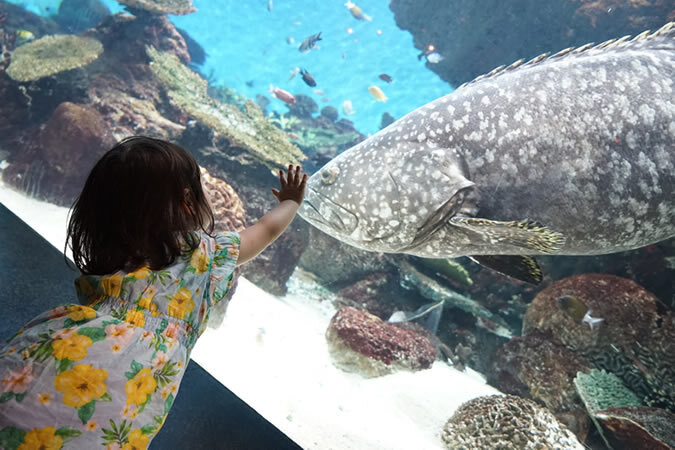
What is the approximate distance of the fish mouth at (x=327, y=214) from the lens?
259 cm

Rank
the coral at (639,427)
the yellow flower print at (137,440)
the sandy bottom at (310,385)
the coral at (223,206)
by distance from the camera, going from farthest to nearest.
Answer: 1. the coral at (223,206)
2. the coral at (639,427)
3. the sandy bottom at (310,385)
4. the yellow flower print at (137,440)

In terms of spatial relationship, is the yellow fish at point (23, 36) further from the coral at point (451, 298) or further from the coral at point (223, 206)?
the coral at point (451, 298)

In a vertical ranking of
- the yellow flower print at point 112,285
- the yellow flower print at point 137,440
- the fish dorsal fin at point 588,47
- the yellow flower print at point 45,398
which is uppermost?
the fish dorsal fin at point 588,47

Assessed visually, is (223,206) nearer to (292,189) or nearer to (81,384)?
(292,189)

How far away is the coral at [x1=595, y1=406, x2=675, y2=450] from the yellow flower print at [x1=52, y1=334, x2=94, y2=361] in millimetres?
3555

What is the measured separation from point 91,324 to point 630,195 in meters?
3.12

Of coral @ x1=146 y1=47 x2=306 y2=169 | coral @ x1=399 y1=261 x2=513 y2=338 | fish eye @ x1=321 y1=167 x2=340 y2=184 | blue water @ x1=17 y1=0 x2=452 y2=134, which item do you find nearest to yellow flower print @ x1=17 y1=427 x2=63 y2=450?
fish eye @ x1=321 y1=167 x2=340 y2=184

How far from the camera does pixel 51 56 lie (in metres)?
7.27

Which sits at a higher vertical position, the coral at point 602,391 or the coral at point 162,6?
the coral at point 602,391

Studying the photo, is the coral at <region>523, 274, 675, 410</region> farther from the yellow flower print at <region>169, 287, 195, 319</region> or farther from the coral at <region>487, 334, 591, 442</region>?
the yellow flower print at <region>169, 287, 195, 319</region>

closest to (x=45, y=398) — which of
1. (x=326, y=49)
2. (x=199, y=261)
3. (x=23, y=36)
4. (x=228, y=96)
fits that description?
(x=199, y=261)

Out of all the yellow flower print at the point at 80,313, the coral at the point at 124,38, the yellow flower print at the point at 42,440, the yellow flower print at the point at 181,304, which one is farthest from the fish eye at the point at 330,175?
the coral at the point at 124,38

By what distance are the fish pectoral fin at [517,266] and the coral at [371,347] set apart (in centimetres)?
165

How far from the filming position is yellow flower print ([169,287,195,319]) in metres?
1.25
